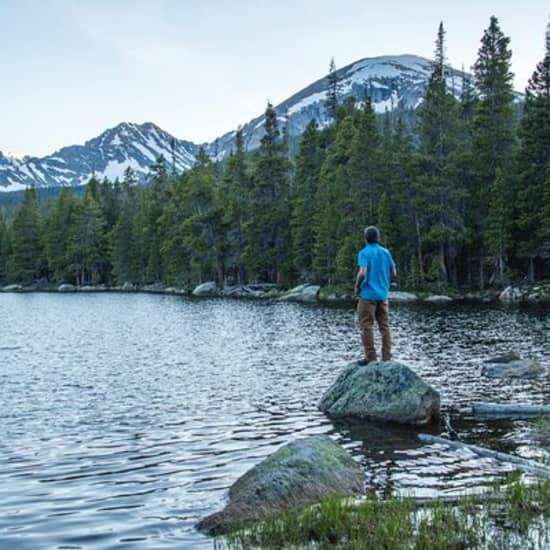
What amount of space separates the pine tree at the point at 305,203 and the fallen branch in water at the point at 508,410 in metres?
56.2

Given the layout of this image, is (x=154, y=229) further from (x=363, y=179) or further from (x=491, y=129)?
(x=491, y=129)

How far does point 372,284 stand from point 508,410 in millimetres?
3922

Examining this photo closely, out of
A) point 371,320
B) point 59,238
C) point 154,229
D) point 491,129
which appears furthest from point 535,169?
point 59,238

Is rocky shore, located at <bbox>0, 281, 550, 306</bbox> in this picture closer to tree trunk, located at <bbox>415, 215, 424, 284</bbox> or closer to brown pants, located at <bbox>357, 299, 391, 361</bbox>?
tree trunk, located at <bbox>415, 215, 424, 284</bbox>

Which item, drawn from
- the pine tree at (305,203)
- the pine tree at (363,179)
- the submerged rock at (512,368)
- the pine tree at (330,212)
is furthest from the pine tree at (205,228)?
the submerged rock at (512,368)

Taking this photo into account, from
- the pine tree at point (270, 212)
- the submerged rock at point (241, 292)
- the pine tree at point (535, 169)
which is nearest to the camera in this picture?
the pine tree at point (535, 169)

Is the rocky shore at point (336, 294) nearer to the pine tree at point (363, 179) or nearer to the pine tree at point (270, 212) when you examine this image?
the pine tree at point (363, 179)

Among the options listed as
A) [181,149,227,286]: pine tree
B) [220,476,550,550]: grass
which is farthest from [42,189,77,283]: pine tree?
[220,476,550,550]: grass

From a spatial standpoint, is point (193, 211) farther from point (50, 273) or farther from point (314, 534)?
point (314, 534)

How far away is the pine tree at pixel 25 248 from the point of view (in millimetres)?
119438

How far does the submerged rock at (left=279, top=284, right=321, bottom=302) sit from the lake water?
105ft

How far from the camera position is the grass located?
6.30 metres

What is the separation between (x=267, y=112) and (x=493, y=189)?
3670 centimetres

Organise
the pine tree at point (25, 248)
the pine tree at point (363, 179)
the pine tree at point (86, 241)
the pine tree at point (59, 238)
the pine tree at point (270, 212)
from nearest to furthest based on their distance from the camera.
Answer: the pine tree at point (363, 179) → the pine tree at point (270, 212) → the pine tree at point (86, 241) → the pine tree at point (59, 238) → the pine tree at point (25, 248)
